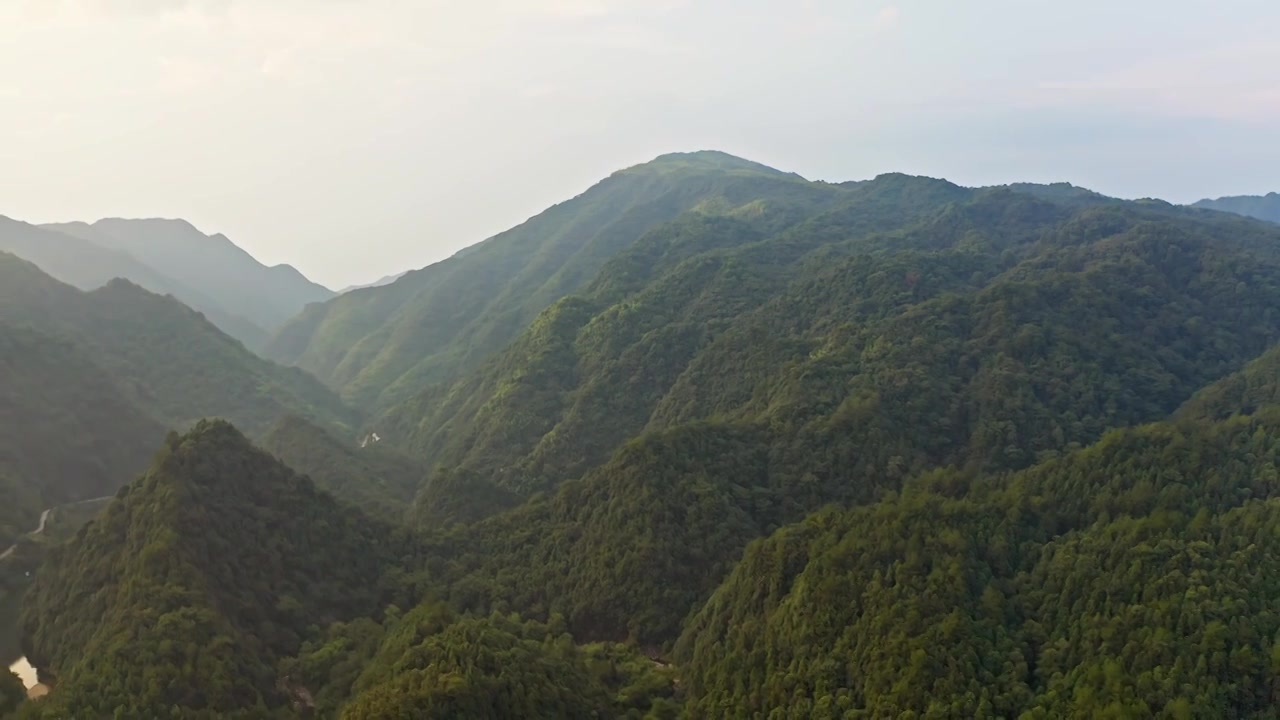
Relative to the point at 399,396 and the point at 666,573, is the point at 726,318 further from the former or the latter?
the point at 399,396

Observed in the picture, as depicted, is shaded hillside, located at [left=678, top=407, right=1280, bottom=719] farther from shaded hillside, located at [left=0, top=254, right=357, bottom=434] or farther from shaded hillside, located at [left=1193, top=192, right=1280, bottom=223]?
shaded hillside, located at [left=1193, top=192, right=1280, bottom=223]

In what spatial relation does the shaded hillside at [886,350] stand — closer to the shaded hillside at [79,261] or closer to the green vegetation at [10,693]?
the green vegetation at [10,693]

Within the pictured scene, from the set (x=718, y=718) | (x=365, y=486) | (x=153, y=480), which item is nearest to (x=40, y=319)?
(x=365, y=486)

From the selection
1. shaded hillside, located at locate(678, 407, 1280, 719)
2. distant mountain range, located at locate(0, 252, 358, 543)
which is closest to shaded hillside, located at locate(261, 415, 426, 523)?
distant mountain range, located at locate(0, 252, 358, 543)

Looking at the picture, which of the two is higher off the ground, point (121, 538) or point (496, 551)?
point (121, 538)

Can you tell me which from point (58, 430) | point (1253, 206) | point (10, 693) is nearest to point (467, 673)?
point (10, 693)

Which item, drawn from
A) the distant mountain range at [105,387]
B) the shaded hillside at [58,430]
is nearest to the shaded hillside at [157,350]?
the distant mountain range at [105,387]

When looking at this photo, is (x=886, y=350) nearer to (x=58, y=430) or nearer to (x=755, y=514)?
(x=755, y=514)
